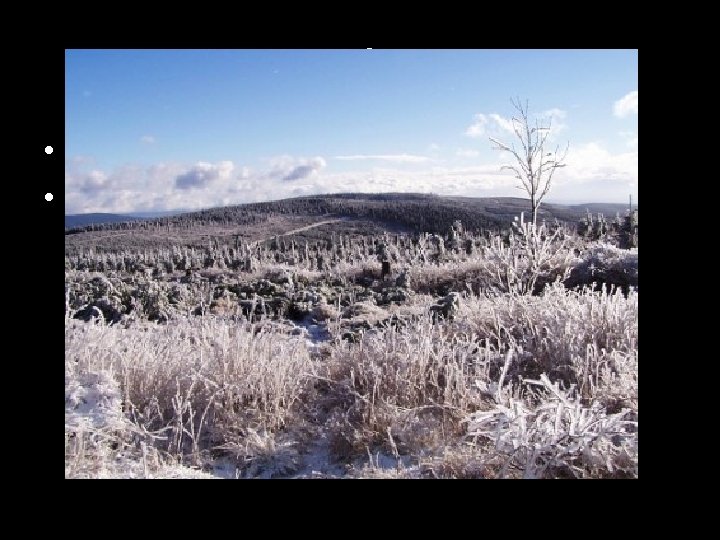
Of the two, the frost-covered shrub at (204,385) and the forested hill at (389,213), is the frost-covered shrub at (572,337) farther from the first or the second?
the forested hill at (389,213)

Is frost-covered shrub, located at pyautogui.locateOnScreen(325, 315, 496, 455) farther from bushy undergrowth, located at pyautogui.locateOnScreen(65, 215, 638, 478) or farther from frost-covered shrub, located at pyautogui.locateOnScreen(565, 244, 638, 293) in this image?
frost-covered shrub, located at pyautogui.locateOnScreen(565, 244, 638, 293)

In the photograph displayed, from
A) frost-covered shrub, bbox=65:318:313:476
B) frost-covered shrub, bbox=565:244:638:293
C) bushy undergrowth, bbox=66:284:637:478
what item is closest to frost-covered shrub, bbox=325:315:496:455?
bushy undergrowth, bbox=66:284:637:478

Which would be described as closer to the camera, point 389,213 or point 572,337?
point 572,337

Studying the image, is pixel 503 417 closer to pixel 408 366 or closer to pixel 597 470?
pixel 597 470

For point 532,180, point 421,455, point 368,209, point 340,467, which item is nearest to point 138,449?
point 340,467

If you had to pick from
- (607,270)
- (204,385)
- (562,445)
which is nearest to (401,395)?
(562,445)

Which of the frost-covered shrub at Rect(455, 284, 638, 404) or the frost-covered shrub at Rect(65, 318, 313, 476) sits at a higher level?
the frost-covered shrub at Rect(455, 284, 638, 404)

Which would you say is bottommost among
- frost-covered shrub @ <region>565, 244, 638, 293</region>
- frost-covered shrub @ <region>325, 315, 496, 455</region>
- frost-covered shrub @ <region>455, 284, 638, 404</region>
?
frost-covered shrub @ <region>325, 315, 496, 455</region>

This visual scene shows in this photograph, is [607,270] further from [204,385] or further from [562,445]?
[204,385]

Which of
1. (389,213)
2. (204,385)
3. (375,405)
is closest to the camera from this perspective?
(375,405)

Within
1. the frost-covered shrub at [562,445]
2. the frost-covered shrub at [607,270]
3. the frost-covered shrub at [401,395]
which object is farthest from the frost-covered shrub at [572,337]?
the frost-covered shrub at [607,270]
